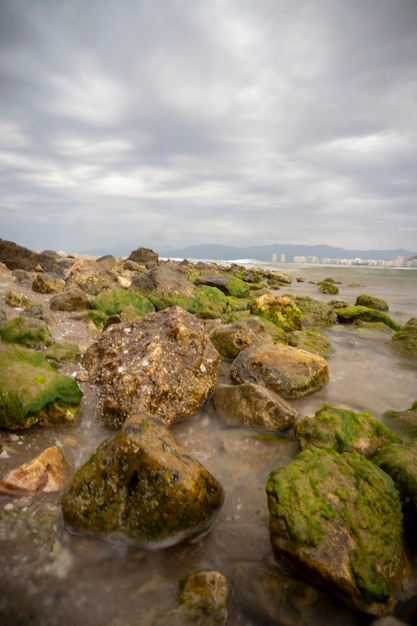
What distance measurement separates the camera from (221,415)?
168 inches

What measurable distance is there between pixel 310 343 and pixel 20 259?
1407cm

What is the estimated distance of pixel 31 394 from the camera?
370 centimetres

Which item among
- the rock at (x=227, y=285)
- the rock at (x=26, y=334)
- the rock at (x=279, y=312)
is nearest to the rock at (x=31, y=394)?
the rock at (x=26, y=334)

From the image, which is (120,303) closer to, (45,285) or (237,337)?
(237,337)

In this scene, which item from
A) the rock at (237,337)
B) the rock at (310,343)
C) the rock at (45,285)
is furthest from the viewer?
the rock at (45,285)

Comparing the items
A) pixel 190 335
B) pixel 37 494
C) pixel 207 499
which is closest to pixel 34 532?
pixel 37 494

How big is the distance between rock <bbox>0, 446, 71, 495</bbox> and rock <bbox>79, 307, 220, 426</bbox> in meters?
0.92

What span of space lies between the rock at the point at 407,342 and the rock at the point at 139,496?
653 centimetres

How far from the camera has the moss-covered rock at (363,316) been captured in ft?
34.0

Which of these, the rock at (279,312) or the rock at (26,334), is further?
the rock at (279,312)

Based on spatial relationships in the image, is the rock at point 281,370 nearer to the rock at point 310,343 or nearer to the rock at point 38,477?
the rock at point 310,343

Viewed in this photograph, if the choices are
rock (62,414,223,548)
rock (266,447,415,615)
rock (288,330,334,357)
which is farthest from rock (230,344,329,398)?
rock (62,414,223,548)

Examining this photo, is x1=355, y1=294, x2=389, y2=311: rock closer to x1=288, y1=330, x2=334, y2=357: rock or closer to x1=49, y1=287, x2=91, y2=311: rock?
x1=288, y1=330, x2=334, y2=357: rock

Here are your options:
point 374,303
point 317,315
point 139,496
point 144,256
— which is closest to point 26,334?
point 139,496
